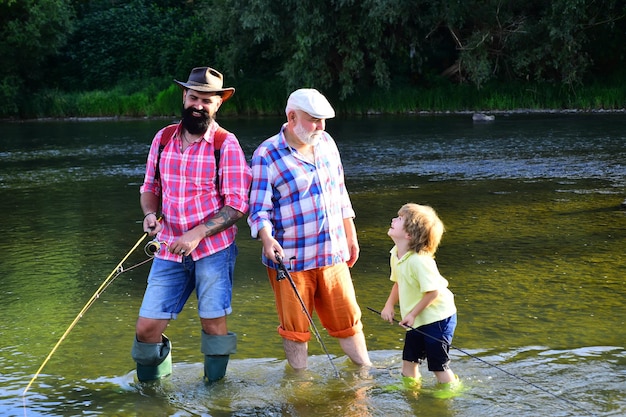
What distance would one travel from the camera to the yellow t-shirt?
5.19 m

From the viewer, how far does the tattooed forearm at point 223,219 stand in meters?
5.22

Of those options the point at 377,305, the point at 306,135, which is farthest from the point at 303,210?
the point at 377,305

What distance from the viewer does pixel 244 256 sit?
31.3 feet

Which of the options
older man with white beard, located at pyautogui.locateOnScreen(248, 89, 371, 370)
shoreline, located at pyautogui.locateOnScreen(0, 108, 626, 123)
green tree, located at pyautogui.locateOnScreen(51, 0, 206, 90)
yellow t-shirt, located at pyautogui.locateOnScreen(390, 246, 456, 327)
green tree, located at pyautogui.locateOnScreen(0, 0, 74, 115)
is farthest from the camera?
green tree, located at pyautogui.locateOnScreen(51, 0, 206, 90)

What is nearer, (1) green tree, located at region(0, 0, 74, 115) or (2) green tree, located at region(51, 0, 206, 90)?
(1) green tree, located at region(0, 0, 74, 115)

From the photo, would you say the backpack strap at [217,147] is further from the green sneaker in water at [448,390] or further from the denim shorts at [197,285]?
the green sneaker in water at [448,390]

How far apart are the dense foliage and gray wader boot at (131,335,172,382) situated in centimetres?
2382

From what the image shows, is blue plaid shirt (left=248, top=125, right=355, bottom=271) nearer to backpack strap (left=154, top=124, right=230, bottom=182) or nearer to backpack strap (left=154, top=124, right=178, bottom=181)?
backpack strap (left=154, top=124, right=230, bottom=182)

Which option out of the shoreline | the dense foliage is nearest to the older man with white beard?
the shoreline

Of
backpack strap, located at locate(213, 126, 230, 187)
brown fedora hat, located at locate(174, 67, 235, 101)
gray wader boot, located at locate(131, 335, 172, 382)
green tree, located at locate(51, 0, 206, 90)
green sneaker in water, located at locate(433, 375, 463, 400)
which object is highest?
green tree, located at locate(51, 0, 206, 90)

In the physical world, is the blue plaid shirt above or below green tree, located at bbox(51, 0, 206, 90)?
below

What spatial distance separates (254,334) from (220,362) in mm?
1117

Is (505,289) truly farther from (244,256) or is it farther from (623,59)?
(623,59)

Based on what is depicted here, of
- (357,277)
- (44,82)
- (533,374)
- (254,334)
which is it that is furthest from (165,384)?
(44,82)
